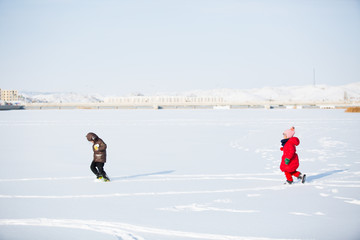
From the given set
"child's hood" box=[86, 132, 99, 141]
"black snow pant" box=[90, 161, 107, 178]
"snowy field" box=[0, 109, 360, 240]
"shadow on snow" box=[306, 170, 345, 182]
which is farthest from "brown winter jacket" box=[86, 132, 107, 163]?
"shadow on snow" box=[306, 170, 345, 182]

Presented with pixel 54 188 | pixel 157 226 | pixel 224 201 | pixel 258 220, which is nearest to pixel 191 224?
pixel 157 226

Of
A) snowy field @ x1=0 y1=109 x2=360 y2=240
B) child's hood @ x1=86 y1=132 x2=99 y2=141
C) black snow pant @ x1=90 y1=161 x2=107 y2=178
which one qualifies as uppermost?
child's hood @ x1=86 y1=132 x2=99 y2=141

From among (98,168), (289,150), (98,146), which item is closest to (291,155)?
(289,150)

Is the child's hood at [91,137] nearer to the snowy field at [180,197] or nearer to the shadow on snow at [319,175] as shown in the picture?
the snowy field at [180,197]

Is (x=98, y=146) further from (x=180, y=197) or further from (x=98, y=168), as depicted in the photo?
(x=180, y=197)

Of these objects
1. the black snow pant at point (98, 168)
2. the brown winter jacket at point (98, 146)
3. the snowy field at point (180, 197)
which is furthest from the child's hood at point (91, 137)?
the snowy field at point (180, 197)

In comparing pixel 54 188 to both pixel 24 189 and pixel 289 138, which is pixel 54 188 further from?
pixel 289 138

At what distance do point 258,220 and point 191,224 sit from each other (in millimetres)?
1082

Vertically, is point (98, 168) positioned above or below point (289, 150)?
below

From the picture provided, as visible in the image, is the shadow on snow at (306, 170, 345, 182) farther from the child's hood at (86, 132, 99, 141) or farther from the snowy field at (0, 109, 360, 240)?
the child's hood at (86, 132, 99, 141)

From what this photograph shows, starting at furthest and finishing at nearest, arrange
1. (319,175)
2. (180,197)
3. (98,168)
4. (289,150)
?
(319,175)
(98,168)
(289,150)
(180,197)

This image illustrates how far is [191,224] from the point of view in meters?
6.10

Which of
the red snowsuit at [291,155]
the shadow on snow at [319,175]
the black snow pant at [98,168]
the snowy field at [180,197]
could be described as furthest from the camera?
the shadow on snow at [319,175]

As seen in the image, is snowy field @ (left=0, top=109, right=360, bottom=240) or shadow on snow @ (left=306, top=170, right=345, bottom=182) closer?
snowy field @ (left=0, top=109, right=360, bottom=240)
